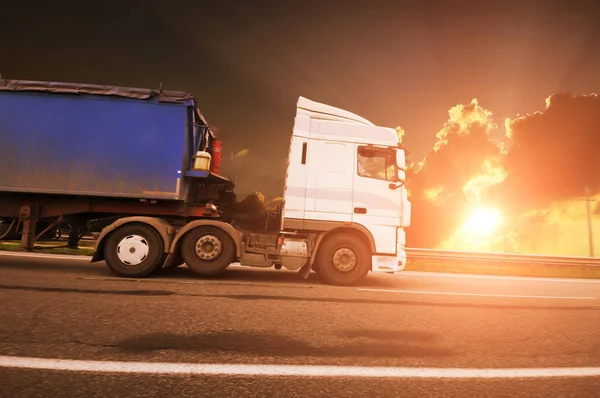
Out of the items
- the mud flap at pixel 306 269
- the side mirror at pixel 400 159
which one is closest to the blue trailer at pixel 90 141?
the mud flap at pixel 306 269

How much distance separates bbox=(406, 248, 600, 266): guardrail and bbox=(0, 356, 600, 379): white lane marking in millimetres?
11022

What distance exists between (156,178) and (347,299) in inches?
184

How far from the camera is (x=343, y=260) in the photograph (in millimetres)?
7266

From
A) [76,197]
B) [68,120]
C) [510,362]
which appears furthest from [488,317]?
[68,120]

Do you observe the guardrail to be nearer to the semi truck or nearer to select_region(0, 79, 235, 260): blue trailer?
the semi truck

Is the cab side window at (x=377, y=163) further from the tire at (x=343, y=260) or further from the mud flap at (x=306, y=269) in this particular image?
the mud flap at (x=306, y=269)

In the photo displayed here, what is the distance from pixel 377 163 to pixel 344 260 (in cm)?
217

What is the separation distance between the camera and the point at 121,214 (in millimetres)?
7672

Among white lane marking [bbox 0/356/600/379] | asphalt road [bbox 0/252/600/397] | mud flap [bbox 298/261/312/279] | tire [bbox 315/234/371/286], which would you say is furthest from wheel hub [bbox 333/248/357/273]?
white lane marking [bbox 0/356/600/379]

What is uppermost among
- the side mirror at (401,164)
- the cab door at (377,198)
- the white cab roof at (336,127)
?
the white cab roof at (336,127)

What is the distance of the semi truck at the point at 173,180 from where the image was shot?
23.7ft

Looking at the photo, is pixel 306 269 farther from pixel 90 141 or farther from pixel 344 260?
pixel 90 141

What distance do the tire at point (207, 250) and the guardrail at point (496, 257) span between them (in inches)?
335

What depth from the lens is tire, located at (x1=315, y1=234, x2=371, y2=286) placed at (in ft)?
23.7
